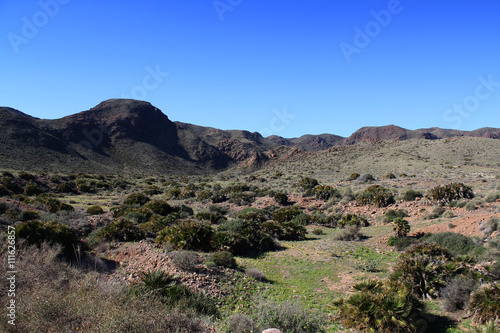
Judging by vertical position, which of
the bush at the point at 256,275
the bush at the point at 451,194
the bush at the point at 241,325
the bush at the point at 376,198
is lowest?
the bush at the point at 256,275

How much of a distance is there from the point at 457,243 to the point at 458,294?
4.47 meters

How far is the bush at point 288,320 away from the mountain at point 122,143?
54.5 meters

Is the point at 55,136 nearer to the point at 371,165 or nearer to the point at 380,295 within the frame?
the point at 371,165

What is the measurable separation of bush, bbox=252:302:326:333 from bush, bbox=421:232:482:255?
6.51 metres

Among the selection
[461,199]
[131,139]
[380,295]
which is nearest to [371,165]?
[461,199]

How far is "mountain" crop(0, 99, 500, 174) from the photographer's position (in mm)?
57134

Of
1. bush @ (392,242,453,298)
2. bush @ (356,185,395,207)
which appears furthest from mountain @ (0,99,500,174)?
bush @ (392,242,453,298)

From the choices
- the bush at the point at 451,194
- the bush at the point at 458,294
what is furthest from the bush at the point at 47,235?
the bush at the point at 451,194

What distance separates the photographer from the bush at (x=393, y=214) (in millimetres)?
17578

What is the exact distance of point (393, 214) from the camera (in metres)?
17.9

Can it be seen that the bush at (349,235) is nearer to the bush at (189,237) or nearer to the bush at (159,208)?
the bush at (189,237)

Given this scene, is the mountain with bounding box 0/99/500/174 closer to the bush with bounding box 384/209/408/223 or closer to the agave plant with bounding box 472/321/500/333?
the bush with bounding box 384/209/408/223

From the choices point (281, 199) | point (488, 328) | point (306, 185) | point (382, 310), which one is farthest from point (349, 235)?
point (306, 185)

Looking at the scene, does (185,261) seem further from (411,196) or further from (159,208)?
(411,196)
